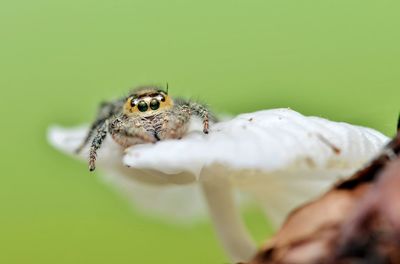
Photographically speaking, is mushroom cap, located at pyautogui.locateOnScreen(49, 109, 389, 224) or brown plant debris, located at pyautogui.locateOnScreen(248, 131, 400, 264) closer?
brown plant debris, located at pyautogui.locateOnScreen(248, 131, 400, 264)

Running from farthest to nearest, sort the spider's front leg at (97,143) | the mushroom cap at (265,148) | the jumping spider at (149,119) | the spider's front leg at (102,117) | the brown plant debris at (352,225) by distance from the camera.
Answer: the spider's front leg at (102,117) → the spider's front leg at (97,143) → the jumping spider at (149,119) → the mushroom cap at (265,148) → the brown plant debris at (352,225)

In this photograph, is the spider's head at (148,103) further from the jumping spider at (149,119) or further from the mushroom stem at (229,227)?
the mushroom stem at (229,227)

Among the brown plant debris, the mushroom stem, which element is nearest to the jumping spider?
the mushroom stem

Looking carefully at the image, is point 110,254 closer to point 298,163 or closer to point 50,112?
point 50,112

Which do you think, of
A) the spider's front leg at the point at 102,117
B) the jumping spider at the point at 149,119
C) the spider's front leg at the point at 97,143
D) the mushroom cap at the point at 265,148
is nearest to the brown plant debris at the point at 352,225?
the mushroom cap at the point at 265,148

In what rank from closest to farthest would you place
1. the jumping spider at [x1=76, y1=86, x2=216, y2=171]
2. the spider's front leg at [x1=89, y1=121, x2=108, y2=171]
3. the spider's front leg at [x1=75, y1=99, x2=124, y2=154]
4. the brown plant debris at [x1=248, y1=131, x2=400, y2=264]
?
1. the brown plant debris at [x1=248, y1=131, x2=400, y2=264]
2. the jumping spider at [x1=76, y1=86, x2=216, y2=171]
3. the spider's front leg at [x1=89, y1=121, x2=108, y2=171]
4. the spider's front leg at [x1=75, y1=99, x2=124, y2=154]

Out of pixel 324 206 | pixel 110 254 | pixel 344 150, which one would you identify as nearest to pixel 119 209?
pixel 110 254

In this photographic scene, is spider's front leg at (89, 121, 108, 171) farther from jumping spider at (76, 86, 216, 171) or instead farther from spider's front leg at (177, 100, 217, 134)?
spider's front leg at (177, 100, 217, 134)
